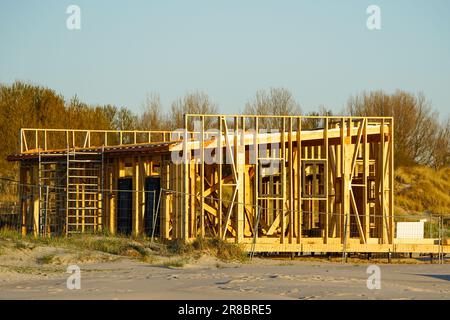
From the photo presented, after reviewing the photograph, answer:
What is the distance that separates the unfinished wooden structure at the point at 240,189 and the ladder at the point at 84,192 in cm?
5

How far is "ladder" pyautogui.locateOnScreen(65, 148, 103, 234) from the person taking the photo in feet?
110

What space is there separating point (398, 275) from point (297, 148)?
8.76 meters

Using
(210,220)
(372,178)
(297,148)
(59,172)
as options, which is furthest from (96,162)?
(372,178)

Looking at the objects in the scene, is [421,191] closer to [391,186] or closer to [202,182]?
[391,186]

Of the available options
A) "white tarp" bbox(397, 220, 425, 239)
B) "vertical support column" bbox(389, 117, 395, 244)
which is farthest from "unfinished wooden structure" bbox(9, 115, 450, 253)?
"white tarp" bbox(397, 220, 425, 239)

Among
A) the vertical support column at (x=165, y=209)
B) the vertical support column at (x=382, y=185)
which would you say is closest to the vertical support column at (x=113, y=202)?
the vertical support column at (x=165, y=209)

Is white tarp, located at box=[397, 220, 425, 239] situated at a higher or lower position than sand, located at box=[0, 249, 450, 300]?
higher

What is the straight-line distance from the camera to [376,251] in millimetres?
31125

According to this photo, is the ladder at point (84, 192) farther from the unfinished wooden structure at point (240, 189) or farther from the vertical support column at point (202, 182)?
the vertical support column at point (202, 182)

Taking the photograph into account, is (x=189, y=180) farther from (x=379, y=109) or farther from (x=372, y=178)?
(x=379, y=109)

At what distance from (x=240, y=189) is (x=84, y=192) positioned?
5544mm

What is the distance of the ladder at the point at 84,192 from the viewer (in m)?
33.4

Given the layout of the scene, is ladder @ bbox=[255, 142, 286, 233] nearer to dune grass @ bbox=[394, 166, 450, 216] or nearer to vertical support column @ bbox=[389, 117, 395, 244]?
vertical support column @ bbox=[389, 117, 395, 244]

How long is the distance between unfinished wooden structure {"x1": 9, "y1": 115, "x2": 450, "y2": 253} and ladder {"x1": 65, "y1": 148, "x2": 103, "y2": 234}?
0.05 meters
